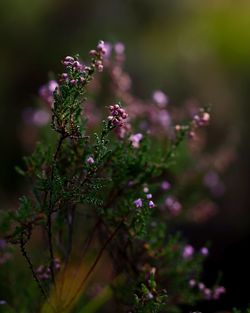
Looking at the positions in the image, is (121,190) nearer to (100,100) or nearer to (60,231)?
(60,231)

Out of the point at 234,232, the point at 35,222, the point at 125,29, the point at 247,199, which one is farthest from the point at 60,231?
the point at 125,29

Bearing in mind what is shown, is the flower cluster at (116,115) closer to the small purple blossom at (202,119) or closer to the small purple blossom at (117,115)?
the small purple blossom at (117,115)

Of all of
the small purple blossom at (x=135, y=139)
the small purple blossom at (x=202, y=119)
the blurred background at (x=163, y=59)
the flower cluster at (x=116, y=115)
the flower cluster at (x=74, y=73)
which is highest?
the blurred background at (x=163, y=59)

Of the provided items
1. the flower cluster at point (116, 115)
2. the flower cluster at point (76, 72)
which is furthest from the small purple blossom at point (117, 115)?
the flower cluster at point (76, 72)

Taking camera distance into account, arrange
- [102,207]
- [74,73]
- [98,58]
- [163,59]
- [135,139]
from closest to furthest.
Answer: [74,73], [98,58], [102,207], [135,139], [163,59]

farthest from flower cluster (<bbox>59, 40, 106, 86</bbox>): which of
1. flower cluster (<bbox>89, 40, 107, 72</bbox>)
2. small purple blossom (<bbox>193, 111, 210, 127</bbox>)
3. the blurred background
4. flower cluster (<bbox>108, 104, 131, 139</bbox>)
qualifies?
the blurred background

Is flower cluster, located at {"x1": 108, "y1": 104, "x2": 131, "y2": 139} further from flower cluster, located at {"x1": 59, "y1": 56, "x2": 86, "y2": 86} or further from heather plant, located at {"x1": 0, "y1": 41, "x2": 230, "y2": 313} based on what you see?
flower cluster, located at {"x1": 59, "y1": 56, "x2": 86, "y2": 86}

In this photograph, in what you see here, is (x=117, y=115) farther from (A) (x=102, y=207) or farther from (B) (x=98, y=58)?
(A) (x=102, y=207)

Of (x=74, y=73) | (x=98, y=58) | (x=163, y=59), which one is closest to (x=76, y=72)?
(x=74, y=73)
